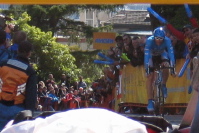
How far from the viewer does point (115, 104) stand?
52.9ft

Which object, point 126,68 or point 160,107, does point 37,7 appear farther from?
point 160,107

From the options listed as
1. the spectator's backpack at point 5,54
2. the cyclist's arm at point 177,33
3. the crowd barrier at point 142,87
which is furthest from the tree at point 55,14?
the spectator's backpack at point 5,54

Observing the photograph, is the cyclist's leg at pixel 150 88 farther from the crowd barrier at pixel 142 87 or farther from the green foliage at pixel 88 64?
the green foliage at pixel 88 64

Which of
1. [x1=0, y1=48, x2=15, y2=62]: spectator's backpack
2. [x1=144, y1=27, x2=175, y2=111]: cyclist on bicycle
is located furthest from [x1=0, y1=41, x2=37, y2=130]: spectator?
[x1=144, y1=27, x2=175, y2=111]: cyclist on bicycle

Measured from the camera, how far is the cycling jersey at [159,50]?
484 inches

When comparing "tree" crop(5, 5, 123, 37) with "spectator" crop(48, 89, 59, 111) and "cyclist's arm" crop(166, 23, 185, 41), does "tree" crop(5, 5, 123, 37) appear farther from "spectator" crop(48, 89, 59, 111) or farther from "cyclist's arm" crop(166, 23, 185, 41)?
"cyclist's arm" crop(166, 23, 185, 41)

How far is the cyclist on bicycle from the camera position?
12.3m

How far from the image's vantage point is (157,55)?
12.6m

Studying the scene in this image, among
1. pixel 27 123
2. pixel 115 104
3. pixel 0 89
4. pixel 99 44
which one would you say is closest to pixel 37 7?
pixel 99 44

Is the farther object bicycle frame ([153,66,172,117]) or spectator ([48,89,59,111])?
spectator ([48,89,59,111])

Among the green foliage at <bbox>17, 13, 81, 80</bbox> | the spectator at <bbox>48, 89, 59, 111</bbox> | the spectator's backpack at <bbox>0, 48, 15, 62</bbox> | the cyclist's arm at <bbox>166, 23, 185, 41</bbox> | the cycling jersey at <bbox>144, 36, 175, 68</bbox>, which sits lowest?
the spectator at <bbox>48, 89, 59, 111</bbox>

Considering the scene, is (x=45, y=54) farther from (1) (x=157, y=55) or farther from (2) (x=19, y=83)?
(2) (x=19, y=83)

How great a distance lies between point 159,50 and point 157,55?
149 millimetres

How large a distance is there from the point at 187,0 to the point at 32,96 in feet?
6.27
